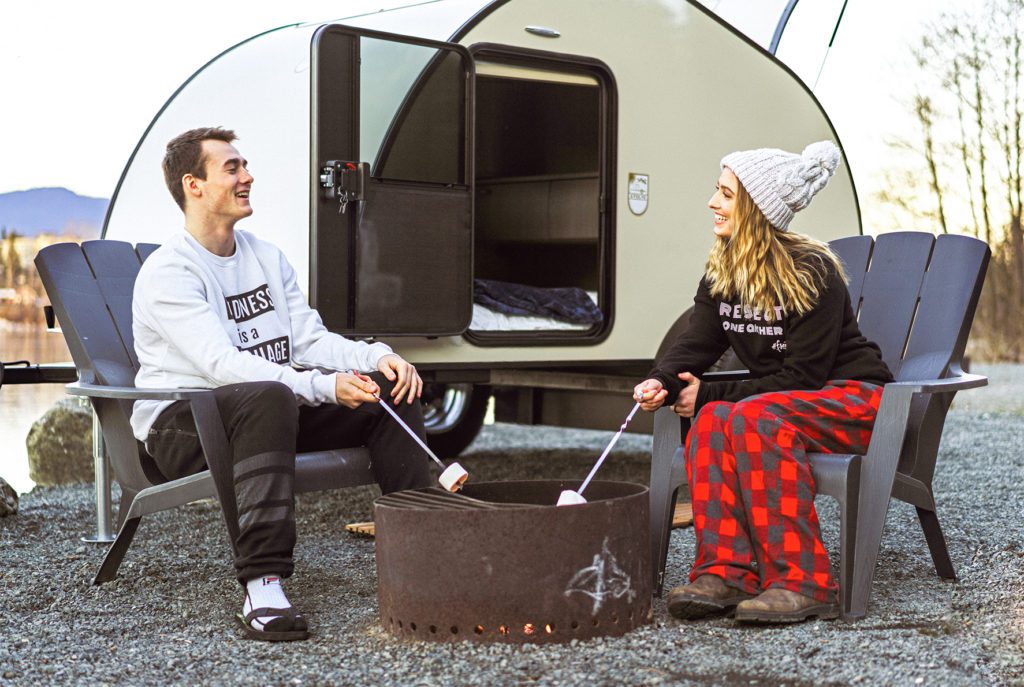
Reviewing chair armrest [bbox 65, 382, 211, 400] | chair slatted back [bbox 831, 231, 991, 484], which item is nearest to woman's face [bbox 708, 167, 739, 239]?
chair slatted back [bbox 831, 231, 991, 484]

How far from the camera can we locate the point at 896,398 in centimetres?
302

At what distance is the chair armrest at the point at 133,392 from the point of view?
3.04 metres

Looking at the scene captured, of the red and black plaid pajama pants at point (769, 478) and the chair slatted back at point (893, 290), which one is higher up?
the chair slatted back at point (893, 290)

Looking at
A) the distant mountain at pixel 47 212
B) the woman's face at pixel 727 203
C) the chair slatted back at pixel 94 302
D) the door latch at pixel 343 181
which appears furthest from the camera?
the distant mountain at pixel 47 212

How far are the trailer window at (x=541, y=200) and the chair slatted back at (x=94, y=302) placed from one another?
1.33 metres

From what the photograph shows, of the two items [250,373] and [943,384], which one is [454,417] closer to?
[250,373]

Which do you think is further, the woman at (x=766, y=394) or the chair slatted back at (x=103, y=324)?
the chair slatted back at (x=103, y=324)

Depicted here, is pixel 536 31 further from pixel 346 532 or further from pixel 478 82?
pixel 346 532

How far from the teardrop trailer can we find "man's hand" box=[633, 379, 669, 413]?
142 centimetres

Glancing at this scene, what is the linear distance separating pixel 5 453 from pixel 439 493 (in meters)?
3.97

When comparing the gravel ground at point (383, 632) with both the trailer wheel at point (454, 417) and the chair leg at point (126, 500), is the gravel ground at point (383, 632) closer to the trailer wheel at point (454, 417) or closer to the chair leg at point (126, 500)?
the chair leg at point (126, 500)

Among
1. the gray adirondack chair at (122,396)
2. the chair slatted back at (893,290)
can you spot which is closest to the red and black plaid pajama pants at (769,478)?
the chair slatted back at (893,290)

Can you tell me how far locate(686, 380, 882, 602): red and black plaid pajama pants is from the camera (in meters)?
2.92

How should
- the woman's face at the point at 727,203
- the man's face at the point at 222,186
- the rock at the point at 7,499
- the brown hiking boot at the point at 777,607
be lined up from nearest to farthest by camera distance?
1. the brown hiking boot at the point at 777,607
2. the woman's face at the point at 727,203
3. the man's face at the point at 222,186
4. the rock at the point at 7,499
